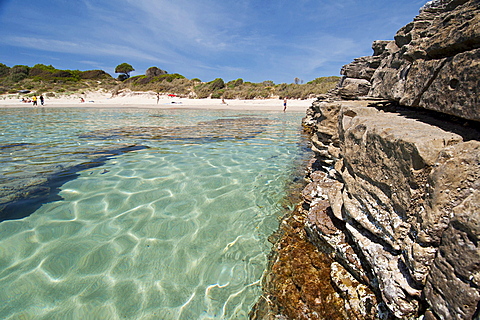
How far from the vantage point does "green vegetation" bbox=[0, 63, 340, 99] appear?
36156 mm

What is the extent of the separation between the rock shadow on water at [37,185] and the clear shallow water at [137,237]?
1.0 inches

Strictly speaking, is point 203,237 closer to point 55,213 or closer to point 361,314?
point 361,314

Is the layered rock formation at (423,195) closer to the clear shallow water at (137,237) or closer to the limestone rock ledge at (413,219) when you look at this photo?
the limestone rock ledge at (413,219)

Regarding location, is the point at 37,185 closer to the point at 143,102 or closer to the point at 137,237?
the point at 137,237

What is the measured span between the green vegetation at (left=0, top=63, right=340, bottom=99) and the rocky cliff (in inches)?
1244

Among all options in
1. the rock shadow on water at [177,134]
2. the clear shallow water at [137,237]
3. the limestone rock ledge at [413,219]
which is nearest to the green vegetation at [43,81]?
the rock shadow on water at [177,134]

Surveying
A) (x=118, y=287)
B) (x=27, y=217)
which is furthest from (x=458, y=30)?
(x=27, y=217)

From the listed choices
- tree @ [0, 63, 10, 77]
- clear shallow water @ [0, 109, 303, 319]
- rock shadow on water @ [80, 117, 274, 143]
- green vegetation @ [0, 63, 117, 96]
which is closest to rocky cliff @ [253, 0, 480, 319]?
clear shallow water @ [0, 109, 303, 319]

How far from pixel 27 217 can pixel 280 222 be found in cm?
347

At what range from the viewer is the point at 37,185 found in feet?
13.4

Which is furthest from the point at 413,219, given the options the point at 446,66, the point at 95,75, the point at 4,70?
the point at 4,70

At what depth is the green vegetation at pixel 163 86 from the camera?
36156 mm

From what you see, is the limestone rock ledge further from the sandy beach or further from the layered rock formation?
the sandy beach

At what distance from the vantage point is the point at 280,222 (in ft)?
10.4
